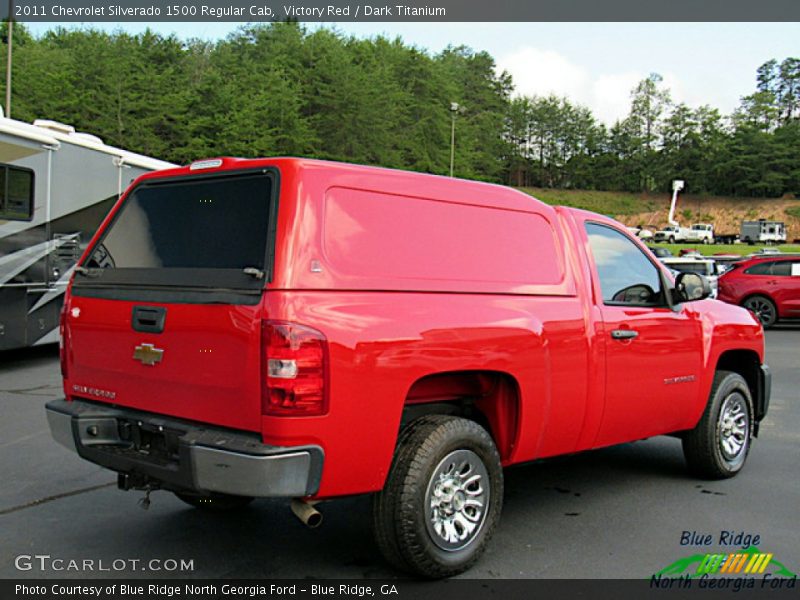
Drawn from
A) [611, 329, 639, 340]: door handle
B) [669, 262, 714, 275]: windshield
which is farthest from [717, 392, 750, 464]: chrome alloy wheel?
[669, 262, 714, 275]: windshield

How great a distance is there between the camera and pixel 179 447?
373 cm

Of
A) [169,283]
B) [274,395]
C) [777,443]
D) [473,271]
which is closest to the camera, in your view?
[274,395]

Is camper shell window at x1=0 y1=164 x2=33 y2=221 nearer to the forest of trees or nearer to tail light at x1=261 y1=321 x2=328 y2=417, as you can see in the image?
tail light at x1=261 y1=321 x2=328 y2=417

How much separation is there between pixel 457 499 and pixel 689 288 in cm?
259

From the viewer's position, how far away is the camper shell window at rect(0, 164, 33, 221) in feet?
35.1

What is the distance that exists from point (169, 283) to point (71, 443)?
3.40 feet

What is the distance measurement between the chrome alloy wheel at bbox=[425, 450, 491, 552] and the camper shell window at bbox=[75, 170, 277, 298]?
1368 millimetres

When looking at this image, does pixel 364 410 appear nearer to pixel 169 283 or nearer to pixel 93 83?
pixel 169 283

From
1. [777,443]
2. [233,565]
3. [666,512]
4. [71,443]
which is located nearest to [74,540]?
[71,443]

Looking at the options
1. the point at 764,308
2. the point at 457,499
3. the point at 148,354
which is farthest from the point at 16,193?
the point at 764,308

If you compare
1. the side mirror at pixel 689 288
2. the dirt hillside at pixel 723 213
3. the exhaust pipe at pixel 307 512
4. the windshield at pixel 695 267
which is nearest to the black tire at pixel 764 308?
the windshield at pixel 695 267

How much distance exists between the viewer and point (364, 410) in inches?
147

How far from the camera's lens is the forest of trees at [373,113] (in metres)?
51.4

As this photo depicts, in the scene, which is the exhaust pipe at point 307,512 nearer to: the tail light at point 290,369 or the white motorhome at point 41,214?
the tail light at point 290,369
